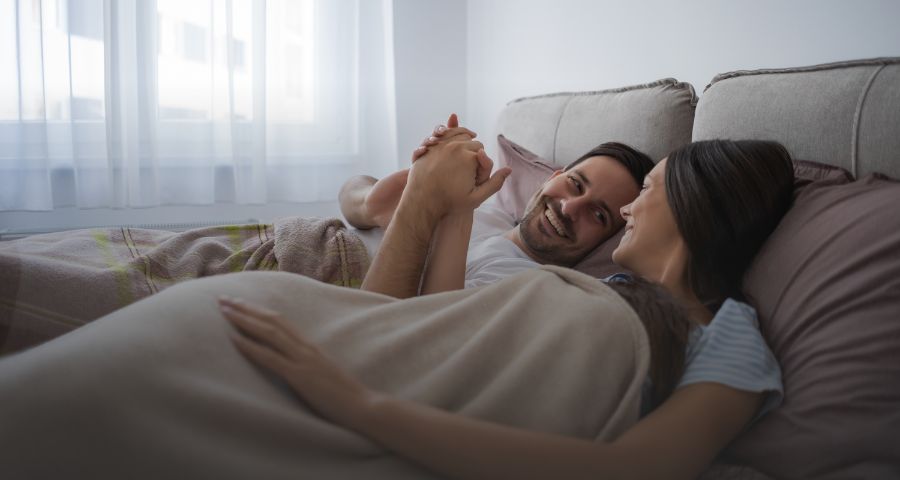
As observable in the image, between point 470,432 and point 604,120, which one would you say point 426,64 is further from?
point 470,432

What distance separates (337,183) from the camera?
3.17m

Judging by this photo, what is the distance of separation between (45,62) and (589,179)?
7.26 feet

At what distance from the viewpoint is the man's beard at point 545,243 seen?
1.61 metres

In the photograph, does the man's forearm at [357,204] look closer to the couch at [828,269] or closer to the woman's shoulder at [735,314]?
the couch at [828,269]

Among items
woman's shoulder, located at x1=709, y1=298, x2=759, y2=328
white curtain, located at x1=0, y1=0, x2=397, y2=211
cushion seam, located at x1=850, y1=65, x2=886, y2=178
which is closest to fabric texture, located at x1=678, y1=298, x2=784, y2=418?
woman's shoulder, located at x1=709, y1=298, x2=759, y2=328

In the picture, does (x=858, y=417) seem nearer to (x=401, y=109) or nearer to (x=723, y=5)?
(x=723, y=5)

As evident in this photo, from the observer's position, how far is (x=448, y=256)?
4.59 feet

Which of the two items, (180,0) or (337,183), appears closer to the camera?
(180,0)

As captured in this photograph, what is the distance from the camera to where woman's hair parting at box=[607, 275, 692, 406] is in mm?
868

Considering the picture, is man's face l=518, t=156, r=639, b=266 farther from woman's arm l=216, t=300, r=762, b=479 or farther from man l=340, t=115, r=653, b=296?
woman's arm l=216, t=300, r=762, b=479

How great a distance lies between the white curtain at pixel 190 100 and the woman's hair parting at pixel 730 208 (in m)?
2.18

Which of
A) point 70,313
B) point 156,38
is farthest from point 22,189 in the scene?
point 70,313

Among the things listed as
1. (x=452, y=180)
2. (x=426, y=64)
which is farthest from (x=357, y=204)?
(x=426, y=64)

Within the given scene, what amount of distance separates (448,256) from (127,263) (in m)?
0.64
